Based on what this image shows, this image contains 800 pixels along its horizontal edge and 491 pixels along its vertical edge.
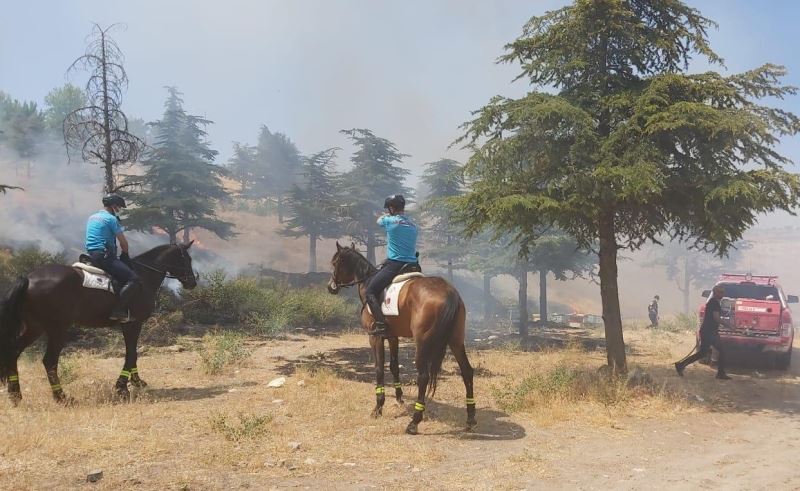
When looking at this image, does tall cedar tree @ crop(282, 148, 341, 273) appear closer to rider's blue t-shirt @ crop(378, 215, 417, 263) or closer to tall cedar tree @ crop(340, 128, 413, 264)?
tall cedar tree @ crop(340, 128, 413, 264)

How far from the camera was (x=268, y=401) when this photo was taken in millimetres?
9062

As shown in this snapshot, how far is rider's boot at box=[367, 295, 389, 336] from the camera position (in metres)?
8.43

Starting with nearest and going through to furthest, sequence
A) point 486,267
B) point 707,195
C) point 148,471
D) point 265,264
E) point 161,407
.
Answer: point 148,471 < point 161,407 < point 707,195 < point 486,267 < point 265,264

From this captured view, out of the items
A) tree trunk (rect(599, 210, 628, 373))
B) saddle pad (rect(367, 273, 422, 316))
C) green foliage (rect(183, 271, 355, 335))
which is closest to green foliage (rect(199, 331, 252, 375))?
green foliage (rect(183, 271, 355, 335))

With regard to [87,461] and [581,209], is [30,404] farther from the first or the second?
[581,209]

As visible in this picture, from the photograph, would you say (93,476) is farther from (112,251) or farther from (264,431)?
(112,251)

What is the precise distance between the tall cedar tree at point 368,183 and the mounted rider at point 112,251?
3147 cm

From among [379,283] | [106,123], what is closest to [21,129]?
[106,123]

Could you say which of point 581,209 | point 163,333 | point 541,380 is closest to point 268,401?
point 541,380

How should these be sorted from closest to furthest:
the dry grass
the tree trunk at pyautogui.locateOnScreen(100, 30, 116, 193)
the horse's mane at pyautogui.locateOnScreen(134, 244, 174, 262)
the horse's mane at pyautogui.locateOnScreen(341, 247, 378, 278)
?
the dry grass
the horse's mane at pyautogui.locateOnScreen(341, 247, 378, 278)
the horse's mane at pyautogui.locateOnScreen(134, 244, 174, 262)
the tree trunk at pyautogui.locateOnScreen(100, 30, 116, 193)

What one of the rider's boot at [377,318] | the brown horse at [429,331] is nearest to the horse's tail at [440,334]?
the brown horse at [429,331]

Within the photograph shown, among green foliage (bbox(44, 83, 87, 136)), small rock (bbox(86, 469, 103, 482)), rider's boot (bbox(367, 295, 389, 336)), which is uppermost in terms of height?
green foliage (bbox(44, 83, 87, 136))

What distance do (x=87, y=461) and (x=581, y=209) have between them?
8.80m

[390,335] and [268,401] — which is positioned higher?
[390,335]
